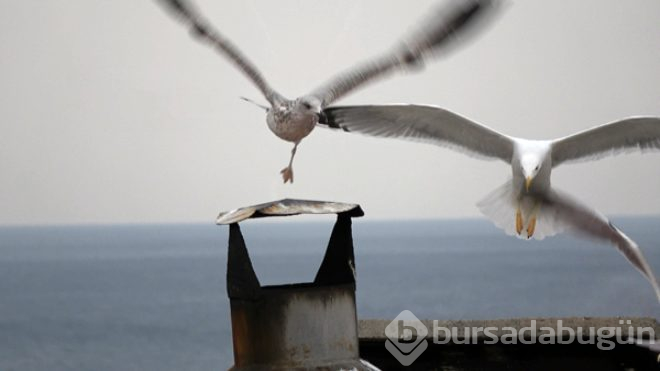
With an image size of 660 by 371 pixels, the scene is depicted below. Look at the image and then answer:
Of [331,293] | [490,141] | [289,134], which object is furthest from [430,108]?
[331,293]

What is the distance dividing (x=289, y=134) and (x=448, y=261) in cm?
9856

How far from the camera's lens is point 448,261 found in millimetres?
102500

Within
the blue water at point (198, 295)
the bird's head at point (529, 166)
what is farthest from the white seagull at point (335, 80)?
the blue water at point (198, 295)

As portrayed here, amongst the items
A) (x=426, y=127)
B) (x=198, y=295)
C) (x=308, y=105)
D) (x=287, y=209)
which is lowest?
(x=198, y=295)

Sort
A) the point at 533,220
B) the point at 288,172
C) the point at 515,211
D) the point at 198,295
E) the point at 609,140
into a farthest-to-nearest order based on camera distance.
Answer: the point at 198,295 < the point at 609,140 < the point at 515,211 < the point at 533,220 < the point at 288,172

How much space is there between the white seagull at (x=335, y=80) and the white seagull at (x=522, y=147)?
1205 millimetres

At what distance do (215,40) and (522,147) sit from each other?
9.12ft

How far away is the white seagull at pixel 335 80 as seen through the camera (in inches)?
186

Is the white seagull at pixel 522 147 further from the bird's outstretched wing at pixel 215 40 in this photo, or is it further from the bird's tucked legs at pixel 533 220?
the bird's outstretched wing at pixel 215 40

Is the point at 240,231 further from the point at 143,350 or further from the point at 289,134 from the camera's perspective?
the point at 143,350

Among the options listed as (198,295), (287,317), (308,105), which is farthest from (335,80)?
(198,295)

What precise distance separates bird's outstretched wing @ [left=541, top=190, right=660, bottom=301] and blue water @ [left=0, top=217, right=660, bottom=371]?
22.4 metres

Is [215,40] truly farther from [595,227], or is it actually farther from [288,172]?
[595,227]

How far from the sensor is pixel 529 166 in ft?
22.8
